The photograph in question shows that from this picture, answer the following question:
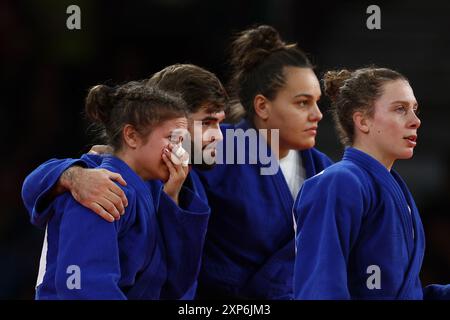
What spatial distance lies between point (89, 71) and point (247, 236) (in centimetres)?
162

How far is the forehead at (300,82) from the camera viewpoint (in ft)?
9.87

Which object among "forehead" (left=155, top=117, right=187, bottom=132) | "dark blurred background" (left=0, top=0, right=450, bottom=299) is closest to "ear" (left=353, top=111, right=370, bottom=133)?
"forehead" (left=155, top=117, right=187, bottom=132)

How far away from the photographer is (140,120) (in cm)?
249

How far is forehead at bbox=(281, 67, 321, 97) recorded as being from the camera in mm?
3008

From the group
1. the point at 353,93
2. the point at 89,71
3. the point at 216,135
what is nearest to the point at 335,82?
the point at 353,93

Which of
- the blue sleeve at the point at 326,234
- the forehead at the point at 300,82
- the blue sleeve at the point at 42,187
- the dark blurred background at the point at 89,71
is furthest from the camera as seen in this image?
the dark blurred background at the point at 89,71

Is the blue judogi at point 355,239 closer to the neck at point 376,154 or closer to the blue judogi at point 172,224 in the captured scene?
the neck at point 376,154

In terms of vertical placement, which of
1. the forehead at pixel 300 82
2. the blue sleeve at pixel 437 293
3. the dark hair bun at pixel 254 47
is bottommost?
the blue sleeve at pixel 437 293

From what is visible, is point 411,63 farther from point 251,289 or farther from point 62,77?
point 251,289

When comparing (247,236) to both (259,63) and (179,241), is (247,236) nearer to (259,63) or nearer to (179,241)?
(179,241)

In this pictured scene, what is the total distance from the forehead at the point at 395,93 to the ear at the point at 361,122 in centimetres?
5

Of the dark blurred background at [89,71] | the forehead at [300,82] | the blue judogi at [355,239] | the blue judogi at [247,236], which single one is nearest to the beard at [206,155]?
the blue judogi at [247,236]

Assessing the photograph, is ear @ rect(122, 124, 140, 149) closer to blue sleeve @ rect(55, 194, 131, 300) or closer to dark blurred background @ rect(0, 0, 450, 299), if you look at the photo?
blue sleeve @ rect(55, 194, 131, 300)
